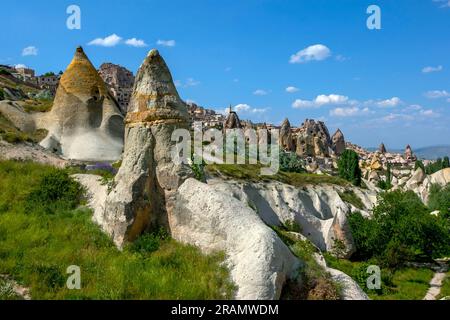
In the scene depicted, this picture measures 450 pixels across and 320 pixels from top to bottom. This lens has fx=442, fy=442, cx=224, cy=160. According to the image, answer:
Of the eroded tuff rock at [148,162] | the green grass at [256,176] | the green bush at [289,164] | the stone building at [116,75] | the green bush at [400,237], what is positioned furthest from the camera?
the stone building at [116,75]

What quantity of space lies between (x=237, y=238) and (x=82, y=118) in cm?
2937

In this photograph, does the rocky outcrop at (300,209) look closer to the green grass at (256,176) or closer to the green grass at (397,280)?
the green grass at (256,176)

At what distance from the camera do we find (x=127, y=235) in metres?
9.70

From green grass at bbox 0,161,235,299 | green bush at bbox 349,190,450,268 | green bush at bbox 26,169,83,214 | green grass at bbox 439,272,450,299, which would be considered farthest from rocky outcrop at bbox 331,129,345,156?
green grass at bbox 0,161,235,299

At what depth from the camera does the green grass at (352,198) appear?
36656 millimetres

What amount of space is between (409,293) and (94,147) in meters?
23.7

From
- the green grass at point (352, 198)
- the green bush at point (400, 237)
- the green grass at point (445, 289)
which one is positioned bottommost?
the green grass at point (445, 289)

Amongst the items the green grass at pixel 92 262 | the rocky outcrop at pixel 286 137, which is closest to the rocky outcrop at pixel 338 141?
the rocky outcrop at pixel 286 137

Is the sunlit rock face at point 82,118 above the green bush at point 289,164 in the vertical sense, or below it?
above

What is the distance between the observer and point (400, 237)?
25156 millimetres

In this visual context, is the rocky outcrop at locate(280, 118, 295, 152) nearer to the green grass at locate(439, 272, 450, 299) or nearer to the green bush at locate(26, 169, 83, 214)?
the green grass at locate(439, 272, 450, 299)

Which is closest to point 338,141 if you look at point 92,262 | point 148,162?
point 148,162

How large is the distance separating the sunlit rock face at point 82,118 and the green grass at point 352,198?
732 inches

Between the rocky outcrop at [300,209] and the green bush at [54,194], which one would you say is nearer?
the green bush at [54,194]
